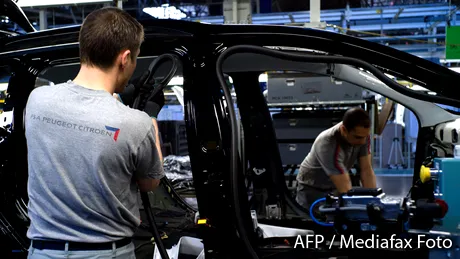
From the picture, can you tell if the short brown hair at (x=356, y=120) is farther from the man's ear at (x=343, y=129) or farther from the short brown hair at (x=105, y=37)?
the short brown hair at (x=105, y=37)

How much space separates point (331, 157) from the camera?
12.6 ft

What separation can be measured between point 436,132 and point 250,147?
5.22ft

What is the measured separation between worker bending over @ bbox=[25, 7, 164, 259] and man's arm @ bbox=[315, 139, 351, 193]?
2386 millimetres

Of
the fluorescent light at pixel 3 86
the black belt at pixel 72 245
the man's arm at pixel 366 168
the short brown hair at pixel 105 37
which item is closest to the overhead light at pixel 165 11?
the man's arm at pixel 366 168

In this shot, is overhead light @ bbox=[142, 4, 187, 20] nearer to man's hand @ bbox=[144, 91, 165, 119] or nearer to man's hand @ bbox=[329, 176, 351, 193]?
man's hand @ bbox=[329, 176, 351, 193]

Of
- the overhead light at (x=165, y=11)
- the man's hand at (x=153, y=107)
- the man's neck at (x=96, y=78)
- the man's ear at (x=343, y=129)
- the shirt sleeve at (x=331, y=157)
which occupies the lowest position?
the shirt sleeve at (x=331, y=157)

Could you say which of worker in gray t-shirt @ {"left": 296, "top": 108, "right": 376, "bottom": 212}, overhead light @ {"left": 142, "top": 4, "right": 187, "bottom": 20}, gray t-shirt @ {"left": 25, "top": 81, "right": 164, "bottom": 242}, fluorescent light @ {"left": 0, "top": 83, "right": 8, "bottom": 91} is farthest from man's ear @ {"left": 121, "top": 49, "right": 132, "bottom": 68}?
overhead light @ {"left": 142, "top": 4, "right": 187, "bottom": 20}

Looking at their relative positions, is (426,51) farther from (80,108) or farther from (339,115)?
(80,108)

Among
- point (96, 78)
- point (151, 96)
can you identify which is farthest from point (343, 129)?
point (96, 78)

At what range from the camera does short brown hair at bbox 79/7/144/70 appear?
155 centimetres

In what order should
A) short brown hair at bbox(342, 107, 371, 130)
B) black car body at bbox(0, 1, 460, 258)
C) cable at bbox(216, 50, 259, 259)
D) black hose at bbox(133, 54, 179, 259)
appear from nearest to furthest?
black hose at bbox(133, 54, 179, 259) < cable at bbox(216, 50, 259, 259) < black car body at bbox(0, 1, 460, 258) < short brown hair at bbox(342, 107, 371, 130)

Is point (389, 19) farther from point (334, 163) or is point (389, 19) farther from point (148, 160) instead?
point (148, 160)

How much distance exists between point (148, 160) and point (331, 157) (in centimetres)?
249

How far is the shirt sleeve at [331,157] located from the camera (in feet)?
12.3
